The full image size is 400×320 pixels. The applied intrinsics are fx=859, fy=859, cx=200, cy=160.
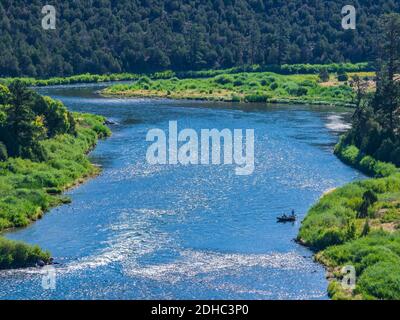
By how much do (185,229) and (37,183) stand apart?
20.6 meters

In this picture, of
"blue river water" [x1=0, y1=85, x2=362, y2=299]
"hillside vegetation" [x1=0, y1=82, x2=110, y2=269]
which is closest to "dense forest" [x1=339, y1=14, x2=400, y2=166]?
"blue river water" [x1=0, y1=85, x2=362, y2=299]

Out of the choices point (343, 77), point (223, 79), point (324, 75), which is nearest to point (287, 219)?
point (343, 77)

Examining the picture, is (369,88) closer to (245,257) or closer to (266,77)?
(266,77)

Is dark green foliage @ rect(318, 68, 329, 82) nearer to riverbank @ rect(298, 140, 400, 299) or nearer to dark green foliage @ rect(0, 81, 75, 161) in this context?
dark green foliage @ rect(0, 81, 75, 161)

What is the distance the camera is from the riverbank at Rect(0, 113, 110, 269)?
62.9 metres

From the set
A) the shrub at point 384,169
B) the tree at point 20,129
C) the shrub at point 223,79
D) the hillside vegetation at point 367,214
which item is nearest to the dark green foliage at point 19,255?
the hillside vegetation at point 367,214

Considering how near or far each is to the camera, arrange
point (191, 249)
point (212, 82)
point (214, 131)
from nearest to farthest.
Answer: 1. point (191, 249)
2. point (214, 131)
3. point (212, 82)

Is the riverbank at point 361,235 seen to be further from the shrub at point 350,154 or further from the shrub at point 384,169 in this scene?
the shrub at point 350,154

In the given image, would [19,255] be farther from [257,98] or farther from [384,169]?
[257,98]

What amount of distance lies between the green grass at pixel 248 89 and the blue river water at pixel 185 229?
48.1 m

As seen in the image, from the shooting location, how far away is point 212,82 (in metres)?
194
